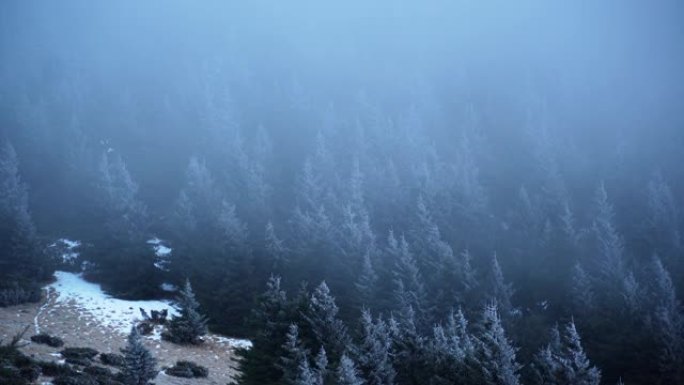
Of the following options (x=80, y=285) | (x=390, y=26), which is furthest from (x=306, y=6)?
(x=80, y=285)

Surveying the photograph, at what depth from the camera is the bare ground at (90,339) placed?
2155 centimetres

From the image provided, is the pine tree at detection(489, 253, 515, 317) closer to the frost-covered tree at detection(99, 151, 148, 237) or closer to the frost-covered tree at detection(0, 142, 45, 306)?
the frost-covered tree at detection(99, 151, 148, 237)

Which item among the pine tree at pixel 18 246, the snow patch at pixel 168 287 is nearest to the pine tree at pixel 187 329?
the snow patch at pixel 168 287

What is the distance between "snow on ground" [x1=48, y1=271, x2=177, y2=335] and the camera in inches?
1096

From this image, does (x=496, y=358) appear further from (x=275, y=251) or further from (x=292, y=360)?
(x=275, y=251)

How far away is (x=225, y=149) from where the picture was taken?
54.5 m

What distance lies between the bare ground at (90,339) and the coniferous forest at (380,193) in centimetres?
162

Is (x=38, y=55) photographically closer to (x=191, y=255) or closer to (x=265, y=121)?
(x=265, y=121)

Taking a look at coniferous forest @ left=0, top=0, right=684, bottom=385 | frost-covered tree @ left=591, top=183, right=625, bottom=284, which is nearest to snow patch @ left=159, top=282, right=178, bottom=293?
coniferous forest @ left=0, top=0, right=684, bottom=385

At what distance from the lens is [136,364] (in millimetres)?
15383

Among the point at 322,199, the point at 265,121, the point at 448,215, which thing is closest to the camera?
the point at 448,215

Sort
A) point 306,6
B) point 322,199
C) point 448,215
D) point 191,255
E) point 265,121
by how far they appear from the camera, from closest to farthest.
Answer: point 191,255 < point 448,215 < point 322,199 < point 265,121 < point 306,6

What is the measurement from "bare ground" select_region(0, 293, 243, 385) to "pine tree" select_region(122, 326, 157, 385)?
412 cm

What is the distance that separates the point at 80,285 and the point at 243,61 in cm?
5755
